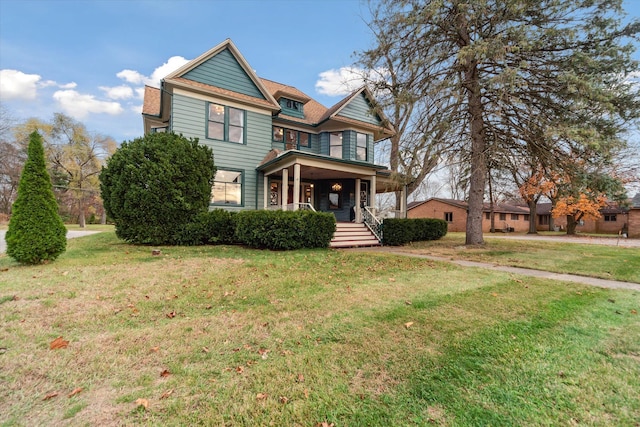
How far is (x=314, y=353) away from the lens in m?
2.67

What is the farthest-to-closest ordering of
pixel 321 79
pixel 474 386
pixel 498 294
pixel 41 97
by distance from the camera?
pixel 41 97 → pixel 321 79 → pixel 498 294 → pixel 474 386

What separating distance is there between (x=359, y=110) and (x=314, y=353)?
1558cm

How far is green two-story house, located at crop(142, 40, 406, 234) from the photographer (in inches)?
470

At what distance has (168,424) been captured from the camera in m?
1.79

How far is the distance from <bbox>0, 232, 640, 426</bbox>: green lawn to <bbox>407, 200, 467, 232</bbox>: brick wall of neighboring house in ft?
95.1

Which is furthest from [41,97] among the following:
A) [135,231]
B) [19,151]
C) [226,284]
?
[226,284]

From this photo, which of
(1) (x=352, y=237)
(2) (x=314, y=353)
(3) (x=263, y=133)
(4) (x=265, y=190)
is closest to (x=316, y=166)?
(4) (x=265, y=190)

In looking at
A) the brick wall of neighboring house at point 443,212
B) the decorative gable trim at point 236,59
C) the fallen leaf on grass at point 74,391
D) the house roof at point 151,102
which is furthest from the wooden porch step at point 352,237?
the brick wall of neighboring house at point 443,212

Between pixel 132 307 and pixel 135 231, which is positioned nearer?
pixel 132 307

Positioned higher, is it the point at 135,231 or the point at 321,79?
the point at 321,79

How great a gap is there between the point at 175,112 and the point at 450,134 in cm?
1151

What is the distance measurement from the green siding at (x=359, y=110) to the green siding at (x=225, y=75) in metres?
4.78

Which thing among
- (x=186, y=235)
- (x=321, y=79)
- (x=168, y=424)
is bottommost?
(x=168, y=424)

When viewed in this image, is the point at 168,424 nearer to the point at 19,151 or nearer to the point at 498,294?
the point at 498,294
